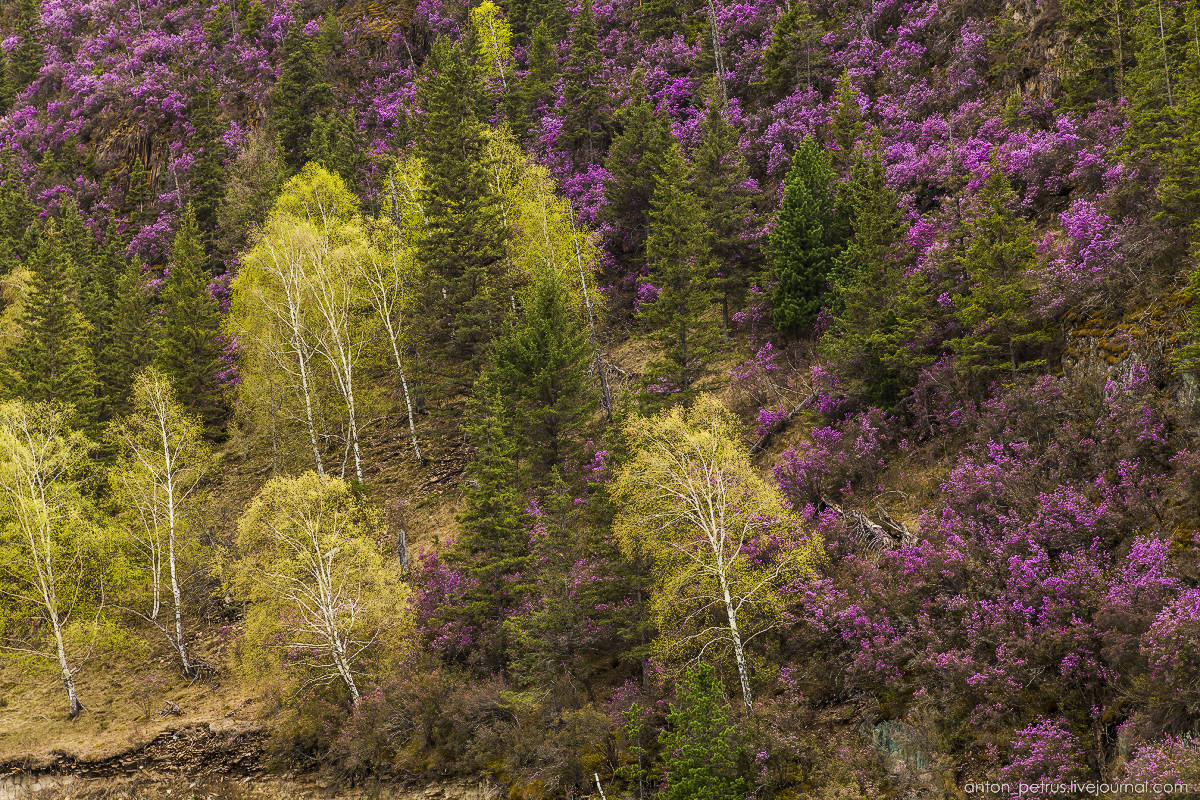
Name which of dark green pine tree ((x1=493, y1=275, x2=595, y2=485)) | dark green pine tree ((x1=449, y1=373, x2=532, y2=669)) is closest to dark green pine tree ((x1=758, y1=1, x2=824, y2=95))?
dark green pine tree ((x1=493, y1=275, x2=595, y2=485))

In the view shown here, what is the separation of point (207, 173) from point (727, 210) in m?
43.8

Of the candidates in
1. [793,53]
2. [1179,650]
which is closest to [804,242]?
[793,53]

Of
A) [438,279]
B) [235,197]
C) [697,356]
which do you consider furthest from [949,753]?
[235,197]

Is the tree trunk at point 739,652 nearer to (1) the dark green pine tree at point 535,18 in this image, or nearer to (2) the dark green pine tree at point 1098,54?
(2) the dark green pine tree at point 1098,54

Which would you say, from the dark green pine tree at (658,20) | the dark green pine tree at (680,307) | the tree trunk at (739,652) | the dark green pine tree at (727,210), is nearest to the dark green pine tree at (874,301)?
the dark green pine tree at (680,307)

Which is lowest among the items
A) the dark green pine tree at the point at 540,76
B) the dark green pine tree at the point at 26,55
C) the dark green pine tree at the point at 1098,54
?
the dark green pine tree at the point at 1098,54

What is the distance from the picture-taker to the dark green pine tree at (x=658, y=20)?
53625mm

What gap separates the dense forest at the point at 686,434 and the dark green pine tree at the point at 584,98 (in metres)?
0.26

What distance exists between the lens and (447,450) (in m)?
36.9

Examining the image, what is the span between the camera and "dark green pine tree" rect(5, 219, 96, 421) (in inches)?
1534

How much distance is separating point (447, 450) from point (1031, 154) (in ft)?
91.9

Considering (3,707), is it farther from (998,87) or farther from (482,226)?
(998,87)

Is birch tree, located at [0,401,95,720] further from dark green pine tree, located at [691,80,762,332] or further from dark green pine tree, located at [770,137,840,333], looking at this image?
dark green pine tree, located at [770,137,840,333]

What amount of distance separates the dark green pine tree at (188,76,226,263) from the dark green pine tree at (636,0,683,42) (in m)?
33.6
